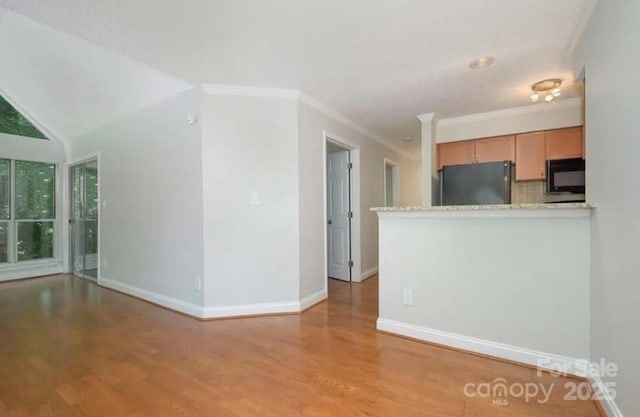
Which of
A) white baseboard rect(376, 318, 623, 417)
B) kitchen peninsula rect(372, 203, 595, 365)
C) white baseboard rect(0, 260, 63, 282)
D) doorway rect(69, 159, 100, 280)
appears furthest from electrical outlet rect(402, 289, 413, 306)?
white baseboard rect(0, 260, 63, 282)

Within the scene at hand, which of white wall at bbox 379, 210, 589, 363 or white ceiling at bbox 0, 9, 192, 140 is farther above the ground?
white ceiling at bbox 0, 9, 192, 140

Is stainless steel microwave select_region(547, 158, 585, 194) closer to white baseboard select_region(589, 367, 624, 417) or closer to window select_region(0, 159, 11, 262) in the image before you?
white baseboard select_region(589, 367, 624, 417)

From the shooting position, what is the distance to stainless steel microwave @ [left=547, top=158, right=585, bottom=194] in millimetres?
3379

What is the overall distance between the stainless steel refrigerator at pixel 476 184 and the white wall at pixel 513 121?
49 cm

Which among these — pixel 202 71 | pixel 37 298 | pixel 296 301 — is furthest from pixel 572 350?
pixel 37 298

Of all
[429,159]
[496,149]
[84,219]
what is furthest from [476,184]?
[84,219]

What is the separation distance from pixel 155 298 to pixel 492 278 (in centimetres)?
355

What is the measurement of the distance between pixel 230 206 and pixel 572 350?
295cm

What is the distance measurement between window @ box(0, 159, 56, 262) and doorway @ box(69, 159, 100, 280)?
1.06ft

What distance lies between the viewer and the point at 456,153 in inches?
162

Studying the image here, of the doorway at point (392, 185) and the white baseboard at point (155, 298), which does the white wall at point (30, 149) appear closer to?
the white baseboard at point (155, 298)

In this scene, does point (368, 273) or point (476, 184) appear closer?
point (476, 184)

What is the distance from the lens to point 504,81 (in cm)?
295

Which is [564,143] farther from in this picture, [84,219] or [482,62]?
[84,219]
